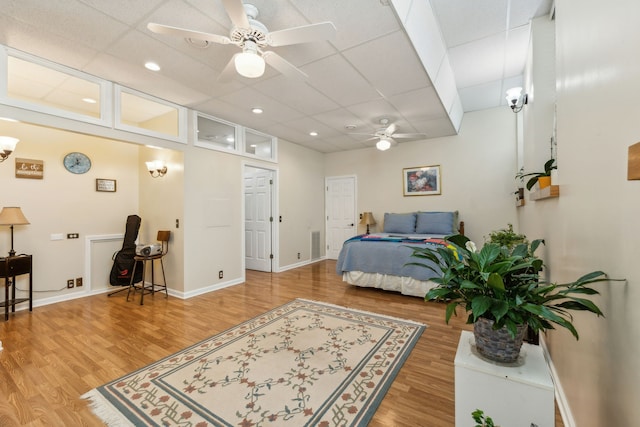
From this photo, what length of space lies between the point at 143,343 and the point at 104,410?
0.93 metres

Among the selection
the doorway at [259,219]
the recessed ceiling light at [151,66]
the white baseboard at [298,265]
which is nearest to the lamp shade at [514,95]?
the doorway at [259,219]

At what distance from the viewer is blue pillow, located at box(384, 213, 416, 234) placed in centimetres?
528

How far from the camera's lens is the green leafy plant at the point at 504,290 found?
0.95 meters

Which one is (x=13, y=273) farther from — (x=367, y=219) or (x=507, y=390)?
(x=367, y=219)

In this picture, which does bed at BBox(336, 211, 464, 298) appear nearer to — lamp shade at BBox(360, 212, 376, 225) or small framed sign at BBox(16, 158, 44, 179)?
lamp shade at BBox(360, 212, 376, 225)

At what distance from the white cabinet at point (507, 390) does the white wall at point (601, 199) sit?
21 cm

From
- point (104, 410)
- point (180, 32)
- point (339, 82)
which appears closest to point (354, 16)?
point (339, 82)

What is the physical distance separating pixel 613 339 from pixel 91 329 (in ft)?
13.2

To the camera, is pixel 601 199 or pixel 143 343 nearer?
pixel 601 199

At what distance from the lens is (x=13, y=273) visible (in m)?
3.13

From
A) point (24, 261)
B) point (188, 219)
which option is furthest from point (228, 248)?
point (24, 261)

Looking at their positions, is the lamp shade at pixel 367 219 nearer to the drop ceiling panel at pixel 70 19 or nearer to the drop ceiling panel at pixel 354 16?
the drop ceiling panel at pixel 354 16

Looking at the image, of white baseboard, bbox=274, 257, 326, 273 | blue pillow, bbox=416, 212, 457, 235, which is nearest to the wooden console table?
white baseboard, bbox=274, 257, 326, 273

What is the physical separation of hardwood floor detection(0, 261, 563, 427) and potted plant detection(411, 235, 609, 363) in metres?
0.83
